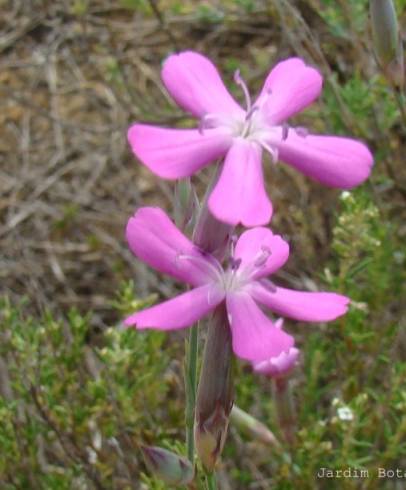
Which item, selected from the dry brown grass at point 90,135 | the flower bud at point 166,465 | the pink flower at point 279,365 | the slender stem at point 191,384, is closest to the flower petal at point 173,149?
the slender stem at point 191,384

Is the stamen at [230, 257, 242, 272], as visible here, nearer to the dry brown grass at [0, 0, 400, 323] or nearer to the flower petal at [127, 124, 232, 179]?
the flower petal at [127, 124, 232, 179]

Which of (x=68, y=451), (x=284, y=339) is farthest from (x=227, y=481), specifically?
(x=284, y=339)

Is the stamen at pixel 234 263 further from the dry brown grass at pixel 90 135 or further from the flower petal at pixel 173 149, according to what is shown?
the dry brown grass at pixel 90 135

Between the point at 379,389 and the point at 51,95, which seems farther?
the point at 51,95

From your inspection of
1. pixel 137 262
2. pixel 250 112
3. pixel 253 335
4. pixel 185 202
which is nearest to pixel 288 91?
pixel 250 112

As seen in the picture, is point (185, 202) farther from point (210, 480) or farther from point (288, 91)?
point (210, 480)

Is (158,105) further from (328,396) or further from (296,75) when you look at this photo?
(296,75)

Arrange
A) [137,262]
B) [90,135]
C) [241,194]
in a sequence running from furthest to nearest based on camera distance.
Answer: [90,135] → [137,262] → [241,194]
